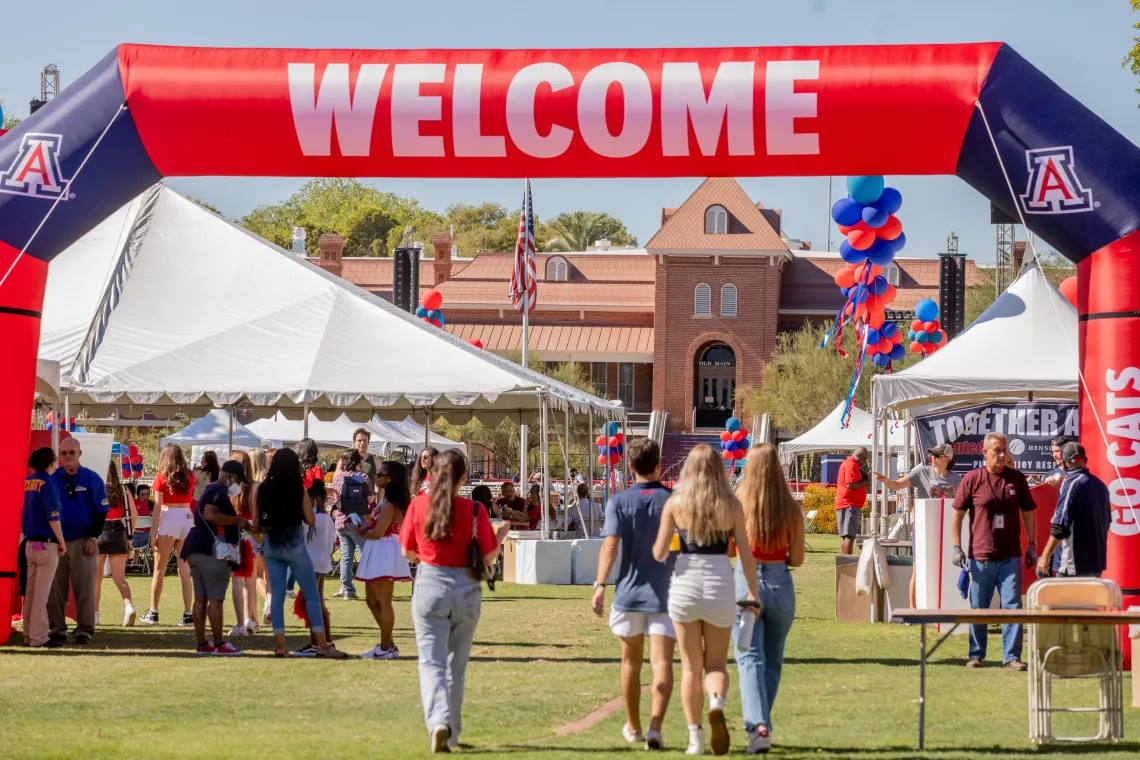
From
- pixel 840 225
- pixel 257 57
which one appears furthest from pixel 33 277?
pixel 840 225

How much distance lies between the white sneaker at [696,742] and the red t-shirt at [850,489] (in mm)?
13263

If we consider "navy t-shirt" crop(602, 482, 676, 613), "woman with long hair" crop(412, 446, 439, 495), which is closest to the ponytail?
"navy t-shirt" crop(602, 482, 676, 613)

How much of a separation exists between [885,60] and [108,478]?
26.4 feet

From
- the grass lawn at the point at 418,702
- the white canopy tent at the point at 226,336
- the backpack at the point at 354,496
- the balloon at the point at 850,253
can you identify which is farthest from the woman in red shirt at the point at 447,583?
the balloon at the point at 850,253

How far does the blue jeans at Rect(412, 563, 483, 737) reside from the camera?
7.51 m

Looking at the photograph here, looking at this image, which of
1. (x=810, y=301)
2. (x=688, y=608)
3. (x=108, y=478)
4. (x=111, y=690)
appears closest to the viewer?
(x=688, y=608)

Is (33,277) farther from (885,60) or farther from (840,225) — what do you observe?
(840,225)

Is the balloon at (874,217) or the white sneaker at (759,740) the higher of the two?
the balloon at (874,217)

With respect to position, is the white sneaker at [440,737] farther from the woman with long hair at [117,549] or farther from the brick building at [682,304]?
the brick building at [682,304]

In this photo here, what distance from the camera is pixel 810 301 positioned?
226 feet

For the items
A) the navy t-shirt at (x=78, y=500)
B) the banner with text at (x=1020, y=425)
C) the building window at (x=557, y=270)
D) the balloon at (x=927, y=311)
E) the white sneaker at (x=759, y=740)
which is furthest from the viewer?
the building window at (x=557, y=270)

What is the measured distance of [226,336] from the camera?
1897 cm

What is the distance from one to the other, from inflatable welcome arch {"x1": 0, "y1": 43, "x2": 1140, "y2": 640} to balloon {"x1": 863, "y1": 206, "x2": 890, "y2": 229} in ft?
25.1

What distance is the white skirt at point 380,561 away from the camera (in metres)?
11.6
